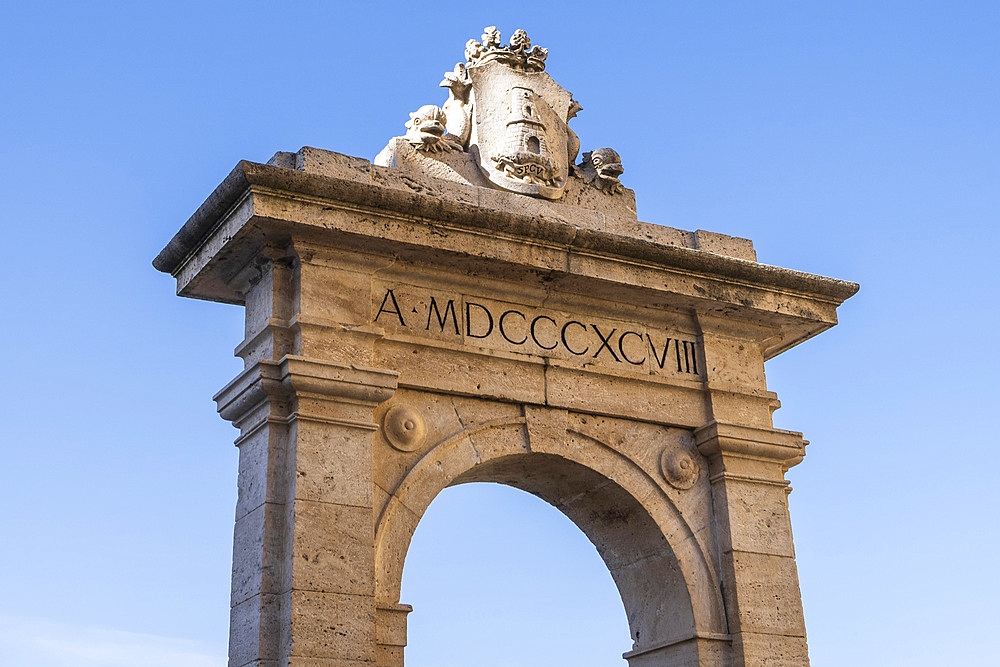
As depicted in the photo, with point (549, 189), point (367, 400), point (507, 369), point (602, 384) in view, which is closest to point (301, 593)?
point (367, 400)

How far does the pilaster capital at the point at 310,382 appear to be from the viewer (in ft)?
23.9

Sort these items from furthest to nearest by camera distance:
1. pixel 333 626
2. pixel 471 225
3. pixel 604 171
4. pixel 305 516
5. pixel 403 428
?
pixel 604 171, pixel 471 225, pixel 403 428, pixel 305 516, pixel 333 626

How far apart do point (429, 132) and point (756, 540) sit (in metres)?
3.65

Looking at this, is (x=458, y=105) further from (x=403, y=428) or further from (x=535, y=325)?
(x=403, y=428)

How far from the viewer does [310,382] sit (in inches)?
288

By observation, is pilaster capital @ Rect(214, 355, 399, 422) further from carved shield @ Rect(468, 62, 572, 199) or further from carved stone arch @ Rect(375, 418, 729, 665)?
carved shield @ Rect(468, 62, 572, 199)

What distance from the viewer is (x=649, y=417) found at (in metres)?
8.59

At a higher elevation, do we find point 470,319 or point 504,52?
point 504,52

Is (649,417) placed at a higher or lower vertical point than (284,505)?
higher

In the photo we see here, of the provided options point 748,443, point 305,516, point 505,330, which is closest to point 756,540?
point 748,443

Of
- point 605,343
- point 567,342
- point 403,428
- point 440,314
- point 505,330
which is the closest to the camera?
point 403,428

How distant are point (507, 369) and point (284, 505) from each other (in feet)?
5.98

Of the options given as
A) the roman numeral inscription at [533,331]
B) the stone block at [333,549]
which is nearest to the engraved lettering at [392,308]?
the roman numeral inscription at [533,331]

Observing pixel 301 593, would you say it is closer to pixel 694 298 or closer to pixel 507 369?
pixel 507 369
